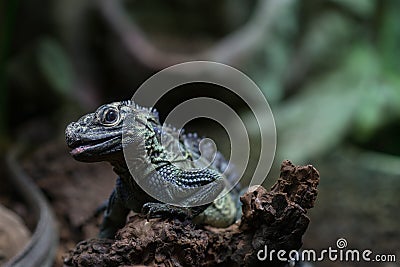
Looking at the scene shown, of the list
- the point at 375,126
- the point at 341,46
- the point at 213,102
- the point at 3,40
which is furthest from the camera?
the point at 341,46

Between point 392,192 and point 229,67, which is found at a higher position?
point 229,67

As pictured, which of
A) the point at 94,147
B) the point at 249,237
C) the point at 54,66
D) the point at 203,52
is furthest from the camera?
the point at 54,66

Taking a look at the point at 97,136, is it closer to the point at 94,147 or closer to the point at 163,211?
the point at 94,147

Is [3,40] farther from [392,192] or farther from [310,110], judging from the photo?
[392,192]

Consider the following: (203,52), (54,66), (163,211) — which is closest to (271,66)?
(203,52)

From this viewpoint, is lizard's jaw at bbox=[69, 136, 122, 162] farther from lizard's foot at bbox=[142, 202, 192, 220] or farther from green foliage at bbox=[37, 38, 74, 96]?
green foliage at bbox=[37, 38, 74, 96]

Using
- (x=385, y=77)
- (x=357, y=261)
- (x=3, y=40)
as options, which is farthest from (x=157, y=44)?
(x=357, y=261)

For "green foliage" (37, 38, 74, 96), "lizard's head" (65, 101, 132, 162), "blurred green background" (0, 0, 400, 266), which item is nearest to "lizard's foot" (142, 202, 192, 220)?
"lizard's head" (65, 101, 132, 162)
